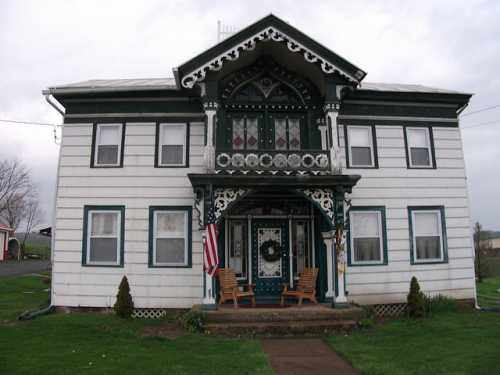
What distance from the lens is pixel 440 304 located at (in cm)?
1273

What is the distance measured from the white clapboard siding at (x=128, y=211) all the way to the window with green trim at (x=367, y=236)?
16.1 feet

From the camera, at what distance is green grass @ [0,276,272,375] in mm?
7559

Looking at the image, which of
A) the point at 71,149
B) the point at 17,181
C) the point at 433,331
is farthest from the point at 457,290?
the point at 17,181

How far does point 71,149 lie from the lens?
43.4 ft

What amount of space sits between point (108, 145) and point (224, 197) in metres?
4.69

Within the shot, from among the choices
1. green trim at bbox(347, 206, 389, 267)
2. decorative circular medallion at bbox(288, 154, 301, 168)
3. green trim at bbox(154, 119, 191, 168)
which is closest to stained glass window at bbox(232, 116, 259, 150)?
green trim at bbox(154, 119, 191, 168)

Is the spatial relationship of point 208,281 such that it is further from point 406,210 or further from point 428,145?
point 428,145

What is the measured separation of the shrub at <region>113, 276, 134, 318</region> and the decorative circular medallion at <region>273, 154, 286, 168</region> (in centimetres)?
544

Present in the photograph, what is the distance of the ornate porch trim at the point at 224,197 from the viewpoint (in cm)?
1120

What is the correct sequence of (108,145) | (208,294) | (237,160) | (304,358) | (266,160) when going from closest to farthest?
(304,358) → (208,294) → (237,160) → (266,160) → (108,145)

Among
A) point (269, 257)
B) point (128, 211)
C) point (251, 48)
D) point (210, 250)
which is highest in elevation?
point (251, 48)

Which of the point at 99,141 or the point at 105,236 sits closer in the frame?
the point at 105,236

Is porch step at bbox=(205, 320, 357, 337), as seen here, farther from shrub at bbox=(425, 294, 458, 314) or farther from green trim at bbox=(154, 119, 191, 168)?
green trim at bbox=(154, 119, 191, 168)

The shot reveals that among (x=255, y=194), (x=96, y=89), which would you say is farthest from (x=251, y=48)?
(x=96, y=89)
